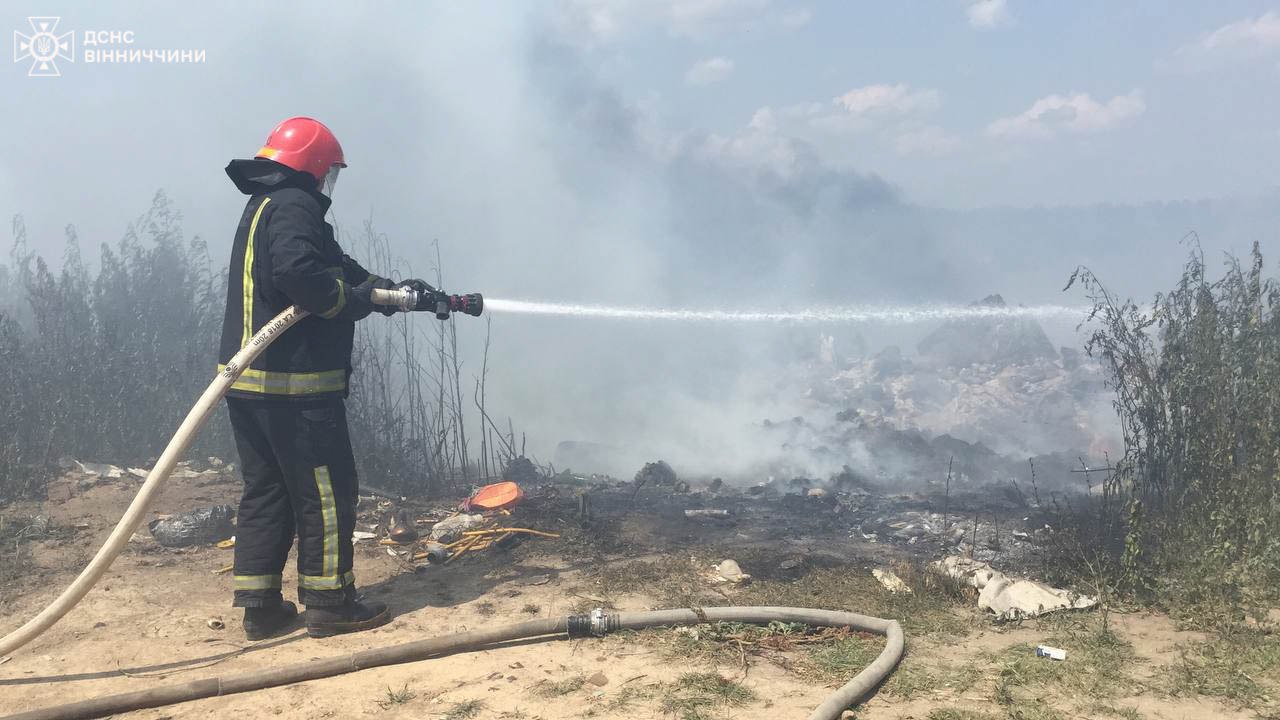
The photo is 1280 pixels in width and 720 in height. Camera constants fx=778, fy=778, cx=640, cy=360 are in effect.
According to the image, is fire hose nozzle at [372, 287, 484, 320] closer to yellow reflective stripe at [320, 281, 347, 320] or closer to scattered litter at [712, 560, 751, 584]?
yellow reflective stripe at [320, 281, 347, 320]

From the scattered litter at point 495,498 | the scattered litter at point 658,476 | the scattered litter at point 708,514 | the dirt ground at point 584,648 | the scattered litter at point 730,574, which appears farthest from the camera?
the scattered litter at point 658,476

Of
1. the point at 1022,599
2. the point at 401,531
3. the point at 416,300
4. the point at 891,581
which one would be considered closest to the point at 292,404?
the point at 416,300

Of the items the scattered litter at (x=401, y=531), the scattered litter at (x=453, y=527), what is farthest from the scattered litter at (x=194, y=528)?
the scattered litter at (x=453, y=527)

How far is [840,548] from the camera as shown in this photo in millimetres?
5426

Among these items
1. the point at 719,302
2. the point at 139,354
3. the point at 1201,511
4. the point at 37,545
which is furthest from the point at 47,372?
the point at 719,302

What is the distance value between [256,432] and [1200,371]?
A: 5.16 m

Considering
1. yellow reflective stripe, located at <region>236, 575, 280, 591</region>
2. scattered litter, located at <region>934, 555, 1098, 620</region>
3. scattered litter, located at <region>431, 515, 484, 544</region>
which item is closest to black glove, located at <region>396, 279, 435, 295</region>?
yellow reflective stripe, located at <region>236, 575, 280, 591</region>

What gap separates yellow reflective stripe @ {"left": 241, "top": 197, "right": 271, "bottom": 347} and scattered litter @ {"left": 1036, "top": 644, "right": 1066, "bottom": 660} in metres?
3.90

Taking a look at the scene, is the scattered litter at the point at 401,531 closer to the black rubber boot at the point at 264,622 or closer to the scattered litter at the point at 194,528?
the scattered litter at the point at 194,528

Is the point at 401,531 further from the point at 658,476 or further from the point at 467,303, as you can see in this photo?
the point at 658,476

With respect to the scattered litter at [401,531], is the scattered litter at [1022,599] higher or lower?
lower

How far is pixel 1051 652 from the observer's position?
337 cm

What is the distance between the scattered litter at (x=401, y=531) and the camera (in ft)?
17.6

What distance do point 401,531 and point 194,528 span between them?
52.1 inches
